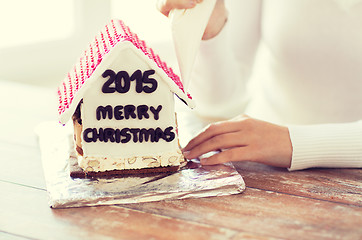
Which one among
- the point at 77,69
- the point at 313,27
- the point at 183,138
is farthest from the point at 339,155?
the point at 77,69

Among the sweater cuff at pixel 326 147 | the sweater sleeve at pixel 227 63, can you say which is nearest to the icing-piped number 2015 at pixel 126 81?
the sweater cuff at pixel 326 147

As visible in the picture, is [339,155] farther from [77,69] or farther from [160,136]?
[77,69]

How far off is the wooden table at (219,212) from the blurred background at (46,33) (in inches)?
63.7

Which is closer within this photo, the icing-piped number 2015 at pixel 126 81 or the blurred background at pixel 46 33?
the icing-piped number 2015 at pixel 126 81

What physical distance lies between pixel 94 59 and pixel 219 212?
0.34m

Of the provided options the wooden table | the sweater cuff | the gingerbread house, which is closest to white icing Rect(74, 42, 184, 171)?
the gingerbread house

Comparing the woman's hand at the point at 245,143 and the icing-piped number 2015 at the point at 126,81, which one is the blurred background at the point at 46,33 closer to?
the woman's hand at the point at 245,143

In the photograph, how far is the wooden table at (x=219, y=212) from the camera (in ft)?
2.74

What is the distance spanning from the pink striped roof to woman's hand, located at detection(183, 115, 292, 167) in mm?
131

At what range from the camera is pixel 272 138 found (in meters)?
1.09

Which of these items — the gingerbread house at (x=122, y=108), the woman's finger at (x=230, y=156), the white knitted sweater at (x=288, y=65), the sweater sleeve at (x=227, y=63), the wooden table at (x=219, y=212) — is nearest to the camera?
the wooden table at (x=219, y=212)

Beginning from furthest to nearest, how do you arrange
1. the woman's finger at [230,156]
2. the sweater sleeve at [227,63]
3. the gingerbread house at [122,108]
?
the sweater sleeve at [227,63] < the woman's finger at [230,156] < the gingerbread house at [122,108]

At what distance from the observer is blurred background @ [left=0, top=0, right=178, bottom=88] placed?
265 cm

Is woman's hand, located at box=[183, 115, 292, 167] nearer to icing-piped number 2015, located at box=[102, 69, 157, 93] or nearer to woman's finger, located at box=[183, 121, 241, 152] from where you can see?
woman's finger, located at box=[183, 121, 241, 152]
